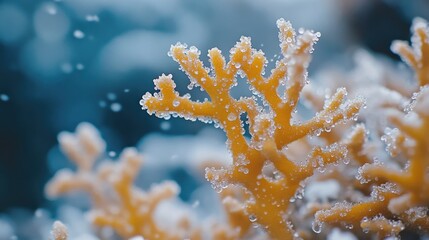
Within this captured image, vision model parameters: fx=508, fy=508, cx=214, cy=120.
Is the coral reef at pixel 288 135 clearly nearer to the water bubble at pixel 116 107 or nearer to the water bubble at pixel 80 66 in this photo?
the water bubble at pixel 116 107

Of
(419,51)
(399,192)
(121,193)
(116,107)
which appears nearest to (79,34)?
(116,107)

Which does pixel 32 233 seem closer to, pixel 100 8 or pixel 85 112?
pixel 85 112

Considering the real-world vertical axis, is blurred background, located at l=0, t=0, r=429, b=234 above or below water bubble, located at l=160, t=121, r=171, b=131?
above

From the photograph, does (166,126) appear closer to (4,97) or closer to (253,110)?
(4,97)

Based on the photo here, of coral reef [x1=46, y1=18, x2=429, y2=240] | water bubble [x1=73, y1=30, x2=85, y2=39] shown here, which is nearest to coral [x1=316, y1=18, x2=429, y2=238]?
coral reef [x1=46, y1=18, x2=429, y2=240]

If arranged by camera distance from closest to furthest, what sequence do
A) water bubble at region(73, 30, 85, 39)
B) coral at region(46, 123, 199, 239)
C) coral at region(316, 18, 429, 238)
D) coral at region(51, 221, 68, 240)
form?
coral at region(316, 18, 429, 238), coral at region(51, 221, 68, 240), coral at region(46, 123, 199, 239), water bubble at region(73, 30, 85, 39)

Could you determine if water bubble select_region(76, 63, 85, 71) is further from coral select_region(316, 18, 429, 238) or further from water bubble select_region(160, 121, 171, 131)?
coral select_region(316, 18, 429, 238)

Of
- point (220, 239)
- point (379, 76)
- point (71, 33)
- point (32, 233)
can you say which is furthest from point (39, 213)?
point (379, 76)
